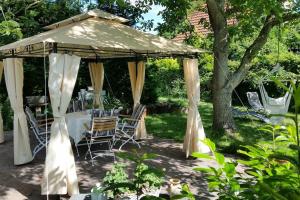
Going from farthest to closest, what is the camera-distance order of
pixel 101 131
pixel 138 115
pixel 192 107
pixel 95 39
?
pixel 138 115 < pixel 192 107 < pixel 101 131 < pixel 95 39

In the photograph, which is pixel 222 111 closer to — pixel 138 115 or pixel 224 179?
pixel 138 115

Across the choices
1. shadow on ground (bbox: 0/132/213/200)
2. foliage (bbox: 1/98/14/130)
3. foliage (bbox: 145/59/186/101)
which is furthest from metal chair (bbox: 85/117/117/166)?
foliage (bbox: 145/59/186/101)

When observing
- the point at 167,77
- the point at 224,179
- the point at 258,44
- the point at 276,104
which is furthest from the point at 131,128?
the point at 167,77

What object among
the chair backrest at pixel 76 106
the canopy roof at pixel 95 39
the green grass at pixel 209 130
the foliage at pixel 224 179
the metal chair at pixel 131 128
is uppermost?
the canopy roof at pixel 95 39

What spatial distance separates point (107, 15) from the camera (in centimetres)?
765

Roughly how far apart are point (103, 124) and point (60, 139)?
1573mm

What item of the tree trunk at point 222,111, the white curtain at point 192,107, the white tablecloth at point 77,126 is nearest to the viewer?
the white curtain at point 192,107

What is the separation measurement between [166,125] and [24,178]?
5.53 metres

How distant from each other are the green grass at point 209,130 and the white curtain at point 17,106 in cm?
380

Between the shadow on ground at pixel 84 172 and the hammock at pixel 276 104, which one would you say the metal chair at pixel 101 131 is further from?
the hammock at pixel 276 104

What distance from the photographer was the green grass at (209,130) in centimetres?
808

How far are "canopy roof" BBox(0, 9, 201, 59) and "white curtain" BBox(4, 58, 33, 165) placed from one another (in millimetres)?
315

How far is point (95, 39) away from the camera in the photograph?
6215 mm

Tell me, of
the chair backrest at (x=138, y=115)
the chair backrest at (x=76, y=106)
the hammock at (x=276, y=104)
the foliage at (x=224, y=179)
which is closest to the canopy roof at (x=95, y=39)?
the chair backrest at (x=138, y=115)
